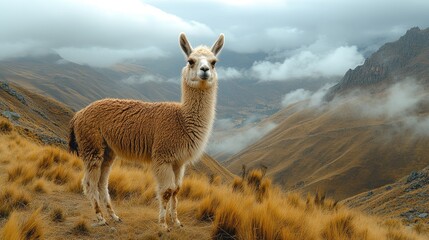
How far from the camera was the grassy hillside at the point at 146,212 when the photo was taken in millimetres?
5980

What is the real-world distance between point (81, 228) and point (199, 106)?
2.90 metres

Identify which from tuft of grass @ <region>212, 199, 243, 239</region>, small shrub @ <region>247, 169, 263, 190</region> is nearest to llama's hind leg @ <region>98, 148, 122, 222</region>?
tuft of grass @ <region>212, 199, 243, 239</region>

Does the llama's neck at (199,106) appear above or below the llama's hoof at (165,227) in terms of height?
above

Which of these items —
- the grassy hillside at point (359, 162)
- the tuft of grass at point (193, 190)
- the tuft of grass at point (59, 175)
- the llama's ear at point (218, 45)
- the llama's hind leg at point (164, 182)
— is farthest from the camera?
the grassy hillside at point (359, 162)

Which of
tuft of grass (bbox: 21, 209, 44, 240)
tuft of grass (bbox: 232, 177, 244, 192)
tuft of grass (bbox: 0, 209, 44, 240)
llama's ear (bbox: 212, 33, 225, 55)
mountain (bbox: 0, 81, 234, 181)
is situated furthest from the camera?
mountain (bbox: 0, 81, 234, 181)

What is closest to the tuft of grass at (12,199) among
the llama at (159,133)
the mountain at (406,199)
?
the llama at (159,133)

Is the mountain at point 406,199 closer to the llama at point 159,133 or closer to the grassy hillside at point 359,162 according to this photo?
the llama at point 159,133

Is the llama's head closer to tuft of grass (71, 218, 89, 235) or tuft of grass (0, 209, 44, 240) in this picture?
tuft of grass (71, 218, 89, 235)

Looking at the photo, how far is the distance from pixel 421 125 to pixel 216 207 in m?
207

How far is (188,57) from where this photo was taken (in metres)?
7.09

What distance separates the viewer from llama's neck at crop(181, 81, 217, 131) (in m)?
7.07

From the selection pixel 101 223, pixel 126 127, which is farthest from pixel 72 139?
pixel 101 223

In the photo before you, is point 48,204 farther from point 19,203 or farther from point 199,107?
point 199,107

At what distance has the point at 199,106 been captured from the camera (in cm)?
719
